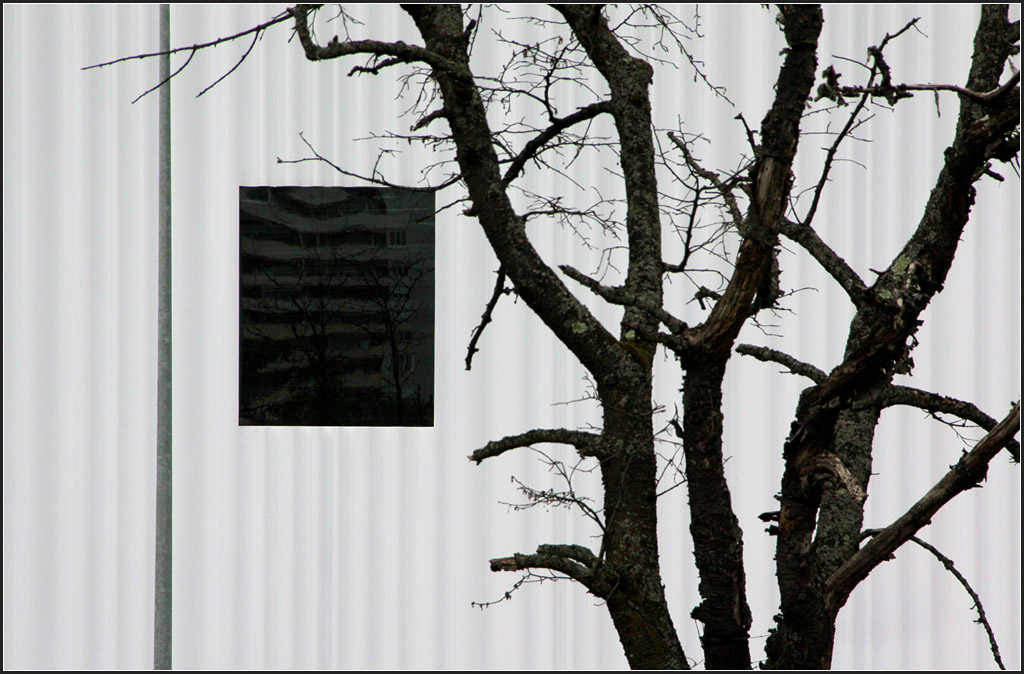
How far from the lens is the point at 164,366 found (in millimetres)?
3410

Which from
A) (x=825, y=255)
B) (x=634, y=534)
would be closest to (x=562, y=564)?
(x=634, y=534)

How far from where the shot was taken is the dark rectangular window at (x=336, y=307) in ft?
11.6

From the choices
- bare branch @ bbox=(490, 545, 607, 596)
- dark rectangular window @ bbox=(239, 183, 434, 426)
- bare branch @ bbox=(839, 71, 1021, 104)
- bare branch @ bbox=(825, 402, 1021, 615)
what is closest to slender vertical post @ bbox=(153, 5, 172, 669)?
dark rectangular window @ bbox=(239, 183, 434, 426)

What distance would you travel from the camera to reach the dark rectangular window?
352 centimetres

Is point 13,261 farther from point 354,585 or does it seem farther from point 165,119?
point 354,585

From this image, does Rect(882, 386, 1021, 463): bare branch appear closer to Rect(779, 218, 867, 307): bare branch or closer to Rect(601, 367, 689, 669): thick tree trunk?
Rect(779, 218, 867, 307): bare branch

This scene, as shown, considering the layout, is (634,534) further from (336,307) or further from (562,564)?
(336,307)

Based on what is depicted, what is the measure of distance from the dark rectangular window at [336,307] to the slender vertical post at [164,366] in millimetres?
306

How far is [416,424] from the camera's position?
3.62m

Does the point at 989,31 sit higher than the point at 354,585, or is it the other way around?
the point at 989,31

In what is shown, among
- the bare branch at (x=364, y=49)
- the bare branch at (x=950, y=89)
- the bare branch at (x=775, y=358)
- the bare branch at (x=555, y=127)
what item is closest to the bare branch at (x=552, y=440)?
the bare branch at (x=775, y=358)

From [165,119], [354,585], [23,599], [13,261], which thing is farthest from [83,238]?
[354,585]

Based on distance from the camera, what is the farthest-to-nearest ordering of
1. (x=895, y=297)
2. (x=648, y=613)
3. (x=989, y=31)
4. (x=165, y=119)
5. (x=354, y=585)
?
(x=354, y=585) < (x=165, y=119) < (x=648, y=613) < (x=989, y=31) < (x=895, y=297)

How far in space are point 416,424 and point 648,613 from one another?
1.76 meters
